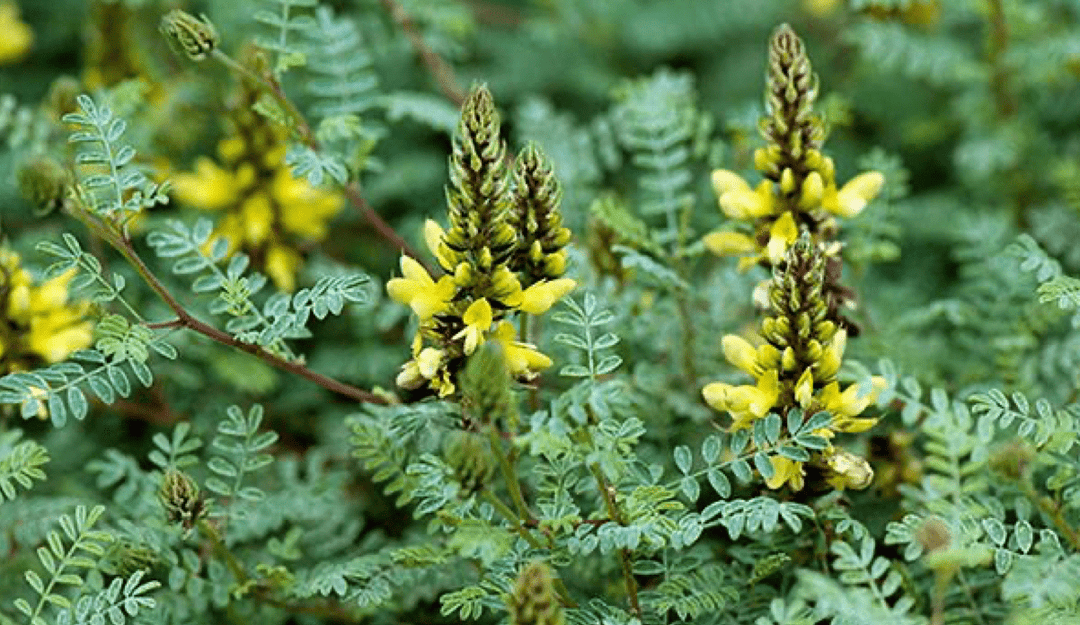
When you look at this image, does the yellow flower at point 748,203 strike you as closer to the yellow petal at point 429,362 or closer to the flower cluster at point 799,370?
the flower cluster at point 799,370

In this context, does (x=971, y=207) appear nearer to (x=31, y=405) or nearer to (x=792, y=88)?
(x=792, y=88)

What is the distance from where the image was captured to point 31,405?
125 centimetres

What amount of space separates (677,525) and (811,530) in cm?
20

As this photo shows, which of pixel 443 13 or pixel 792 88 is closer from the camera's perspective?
pixel 792 88

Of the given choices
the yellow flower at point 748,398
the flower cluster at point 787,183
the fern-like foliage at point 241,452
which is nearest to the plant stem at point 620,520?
the yellow flower at point 748,398

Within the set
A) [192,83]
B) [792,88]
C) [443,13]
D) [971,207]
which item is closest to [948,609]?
[792,88]

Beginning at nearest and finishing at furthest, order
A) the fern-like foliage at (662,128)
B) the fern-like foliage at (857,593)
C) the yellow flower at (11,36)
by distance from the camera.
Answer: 1. the fern-like foliage at (857,593)
2. the fern-like foliage at (662,128)
3. the yellow flower at (11,36)

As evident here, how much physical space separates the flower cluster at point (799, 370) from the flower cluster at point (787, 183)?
8 centimetres

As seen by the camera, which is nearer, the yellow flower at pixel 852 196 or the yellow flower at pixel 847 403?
the yellow flower at pixel 847 403

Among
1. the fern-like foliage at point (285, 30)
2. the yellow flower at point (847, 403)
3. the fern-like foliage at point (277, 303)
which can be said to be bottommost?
the fern-like foliage at point (277, 303)

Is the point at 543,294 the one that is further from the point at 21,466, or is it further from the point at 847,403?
the point at 21,466

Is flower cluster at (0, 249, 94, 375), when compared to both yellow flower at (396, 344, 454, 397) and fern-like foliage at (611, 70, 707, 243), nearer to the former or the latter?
yellow flower at (396, 344, 454, 397)

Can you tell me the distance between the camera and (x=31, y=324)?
146 cm

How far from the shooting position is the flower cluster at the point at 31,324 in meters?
1.45
